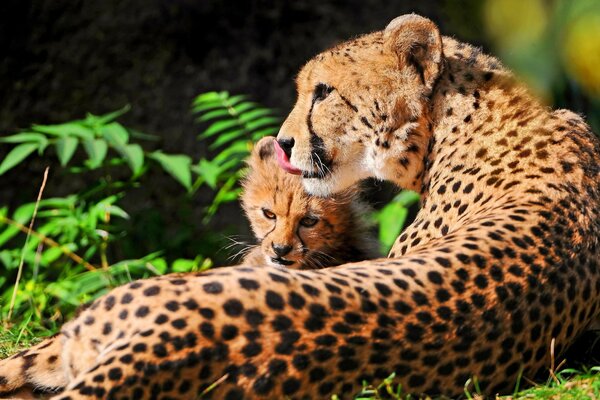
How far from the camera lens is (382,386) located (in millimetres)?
2748

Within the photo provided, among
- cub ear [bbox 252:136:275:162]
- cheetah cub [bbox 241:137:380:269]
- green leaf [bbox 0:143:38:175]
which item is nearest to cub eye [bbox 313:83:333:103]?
cheetah cub [bbox 241:137:380:269]

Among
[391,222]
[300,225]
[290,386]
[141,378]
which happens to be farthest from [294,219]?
[141,378]

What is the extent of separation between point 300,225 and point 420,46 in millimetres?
1018

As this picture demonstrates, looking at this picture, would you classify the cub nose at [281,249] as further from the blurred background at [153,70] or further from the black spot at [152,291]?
the blurred background at [153,70]

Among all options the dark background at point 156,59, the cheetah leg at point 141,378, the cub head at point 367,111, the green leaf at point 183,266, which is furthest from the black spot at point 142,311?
the dark background at point 156,59

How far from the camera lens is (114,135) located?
16.9 feet

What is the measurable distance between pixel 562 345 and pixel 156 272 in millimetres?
2354

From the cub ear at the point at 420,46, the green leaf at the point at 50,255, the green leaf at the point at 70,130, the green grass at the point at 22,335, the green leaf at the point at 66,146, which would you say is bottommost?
the green grass at the point at 22,335

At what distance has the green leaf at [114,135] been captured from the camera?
16.7 feet

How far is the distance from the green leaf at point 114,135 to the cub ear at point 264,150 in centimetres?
65

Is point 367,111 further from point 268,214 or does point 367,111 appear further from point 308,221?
point 268,214

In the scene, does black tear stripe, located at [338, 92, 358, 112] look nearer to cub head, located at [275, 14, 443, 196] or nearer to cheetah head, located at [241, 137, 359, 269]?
cub head, located at [275, 14, 443, 196]

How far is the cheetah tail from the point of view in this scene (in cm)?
332

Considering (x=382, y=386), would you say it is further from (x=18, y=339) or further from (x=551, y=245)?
(x=18, y=339)
